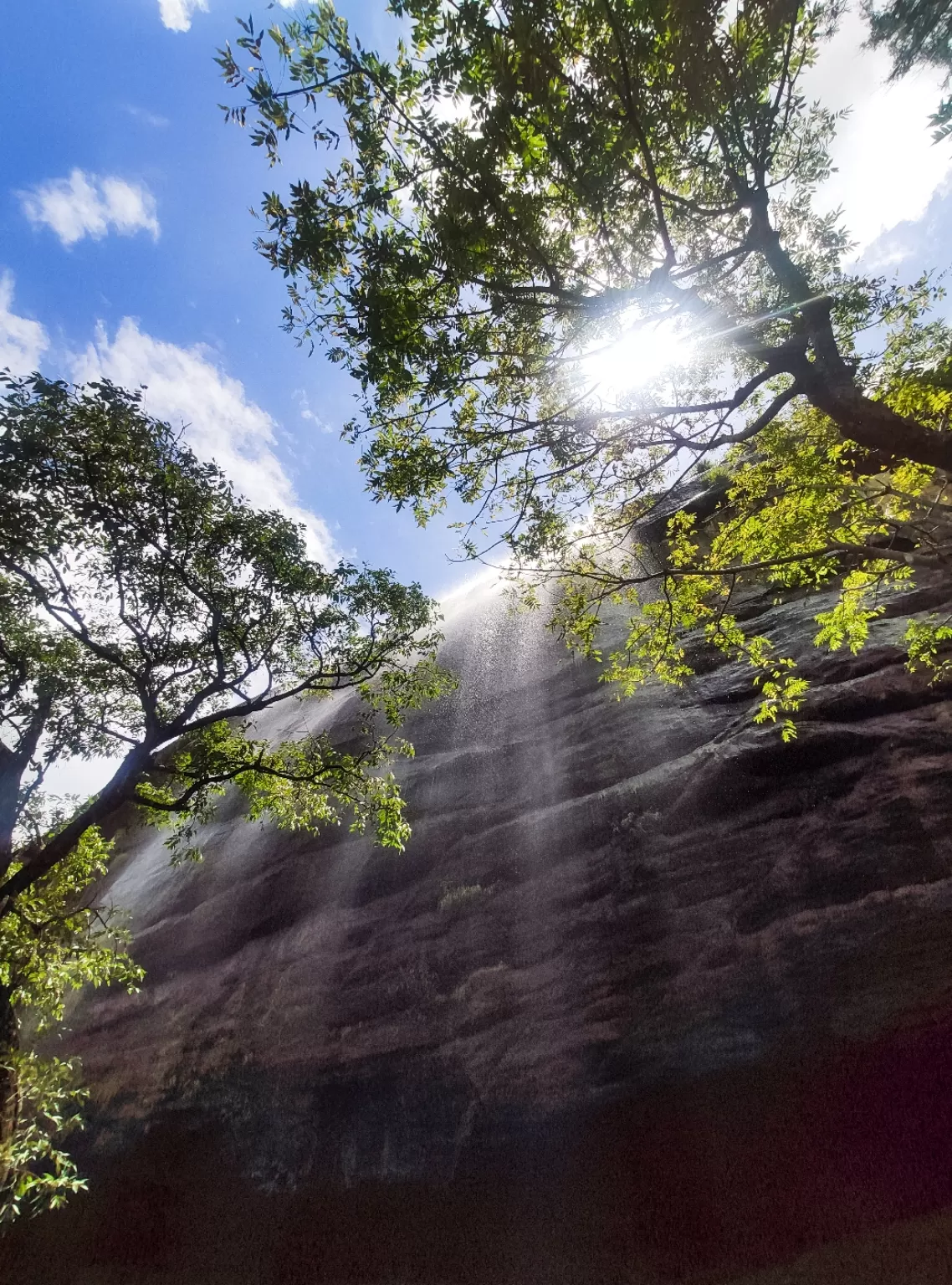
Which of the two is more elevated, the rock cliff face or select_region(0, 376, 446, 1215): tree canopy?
select_region(0, 376, 446, 1215): tree canopy

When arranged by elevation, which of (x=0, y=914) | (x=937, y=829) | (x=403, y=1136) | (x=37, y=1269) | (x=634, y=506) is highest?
(x=634, y=506)

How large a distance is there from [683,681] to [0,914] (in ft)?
44.7

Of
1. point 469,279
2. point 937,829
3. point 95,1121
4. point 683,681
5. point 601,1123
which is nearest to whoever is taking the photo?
point 469,279

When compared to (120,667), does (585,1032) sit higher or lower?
lower

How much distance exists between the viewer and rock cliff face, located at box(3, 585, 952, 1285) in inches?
248

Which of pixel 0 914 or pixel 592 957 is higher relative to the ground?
pixel 0 914

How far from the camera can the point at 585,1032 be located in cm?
800

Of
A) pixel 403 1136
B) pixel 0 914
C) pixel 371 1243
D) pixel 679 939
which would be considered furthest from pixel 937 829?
pixel 0 914

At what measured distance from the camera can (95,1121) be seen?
10.8 metres

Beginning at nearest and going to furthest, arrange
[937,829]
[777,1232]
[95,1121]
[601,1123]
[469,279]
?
[777,1232] < [469,279] < [601,1123] < [937,829] < [95,1121]

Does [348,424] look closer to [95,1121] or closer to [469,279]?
[469,279]

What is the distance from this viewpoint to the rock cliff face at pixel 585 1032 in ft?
20.7

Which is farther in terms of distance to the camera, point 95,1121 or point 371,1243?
point 95,1121

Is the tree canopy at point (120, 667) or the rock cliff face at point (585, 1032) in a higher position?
the tree canopy at point (120, 667)
